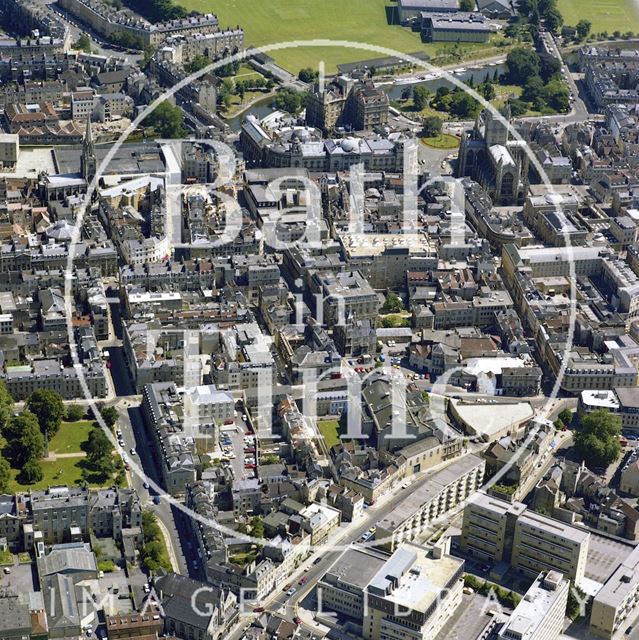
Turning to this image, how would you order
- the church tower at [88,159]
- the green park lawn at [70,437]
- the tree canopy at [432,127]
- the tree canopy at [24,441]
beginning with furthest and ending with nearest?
the tree canopy at [432,127] < the church tower at [88,159] < the green park lawn at [70,437] < the tree canopy at [24,441]

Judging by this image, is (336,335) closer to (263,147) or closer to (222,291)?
(222,291)

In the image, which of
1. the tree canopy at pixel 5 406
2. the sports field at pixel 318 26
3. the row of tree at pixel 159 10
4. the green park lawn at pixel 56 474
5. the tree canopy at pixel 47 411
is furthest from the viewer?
the row of tree at pixel 159 10

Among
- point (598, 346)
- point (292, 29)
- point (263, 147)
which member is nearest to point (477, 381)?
point (598, 346)

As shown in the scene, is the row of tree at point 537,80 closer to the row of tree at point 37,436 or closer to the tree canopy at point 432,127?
the tree canopy at point 432,127

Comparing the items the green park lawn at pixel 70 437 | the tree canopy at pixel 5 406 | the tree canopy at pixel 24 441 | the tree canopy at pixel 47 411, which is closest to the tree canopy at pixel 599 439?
the green park lawn at pixel 70 437

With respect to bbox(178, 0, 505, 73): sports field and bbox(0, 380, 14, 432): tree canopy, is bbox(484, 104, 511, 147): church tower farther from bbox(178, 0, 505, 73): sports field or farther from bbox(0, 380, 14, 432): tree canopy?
bbox(0, 380, 14, 432): tree canopy

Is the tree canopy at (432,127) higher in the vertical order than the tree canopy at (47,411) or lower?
higher

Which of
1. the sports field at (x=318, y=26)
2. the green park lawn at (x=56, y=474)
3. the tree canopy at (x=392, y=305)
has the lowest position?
the green park lawn at (x=56, y=474)

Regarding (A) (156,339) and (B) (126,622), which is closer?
(B) (126,622)
